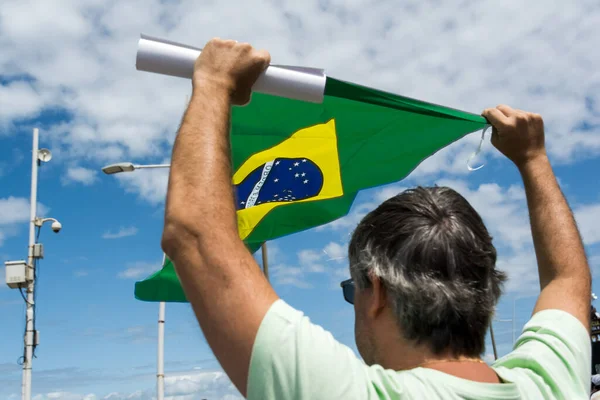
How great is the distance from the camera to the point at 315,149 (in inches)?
196

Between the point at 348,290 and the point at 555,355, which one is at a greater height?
the point at 348,290

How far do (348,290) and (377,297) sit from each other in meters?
0.28

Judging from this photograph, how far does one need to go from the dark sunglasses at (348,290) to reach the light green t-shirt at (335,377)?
40cm

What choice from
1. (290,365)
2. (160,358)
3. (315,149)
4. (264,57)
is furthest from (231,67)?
(160,358)

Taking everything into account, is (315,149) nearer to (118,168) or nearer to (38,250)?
(118,168)

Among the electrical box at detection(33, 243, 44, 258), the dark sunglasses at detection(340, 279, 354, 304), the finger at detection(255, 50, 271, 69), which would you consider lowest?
the dark sunglasses at detection(340, 279, 354, 304)

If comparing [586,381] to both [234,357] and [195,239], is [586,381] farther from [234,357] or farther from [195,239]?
[195,239]

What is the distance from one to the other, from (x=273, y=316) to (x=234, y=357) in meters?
0.12

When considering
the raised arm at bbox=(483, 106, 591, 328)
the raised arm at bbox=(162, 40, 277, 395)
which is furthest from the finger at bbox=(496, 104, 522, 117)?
the raised arm at bbox=(162, 40, 277, 395)

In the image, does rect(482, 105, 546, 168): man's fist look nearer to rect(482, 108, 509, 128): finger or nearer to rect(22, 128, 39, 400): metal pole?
rect(482, 108, 509, 128): finger

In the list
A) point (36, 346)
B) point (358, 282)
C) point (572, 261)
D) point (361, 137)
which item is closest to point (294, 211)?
point (361, 137)

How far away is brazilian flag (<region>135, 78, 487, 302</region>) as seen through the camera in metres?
4.82

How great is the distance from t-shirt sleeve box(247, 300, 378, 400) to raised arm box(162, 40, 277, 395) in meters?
0.02

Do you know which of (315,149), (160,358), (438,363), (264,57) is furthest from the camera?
(160,358)
